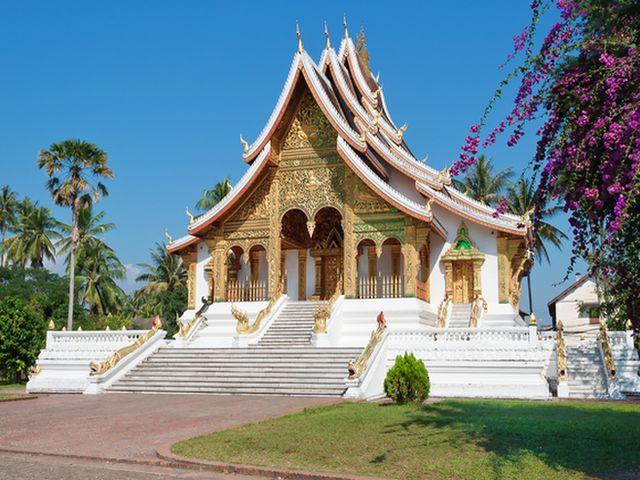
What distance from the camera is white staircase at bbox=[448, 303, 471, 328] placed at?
2002 cm

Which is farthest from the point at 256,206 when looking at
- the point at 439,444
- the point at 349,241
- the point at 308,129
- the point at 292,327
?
the point at 439,444

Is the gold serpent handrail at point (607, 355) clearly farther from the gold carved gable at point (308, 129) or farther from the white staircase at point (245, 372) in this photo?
the gold carved gable at point (308, 129)

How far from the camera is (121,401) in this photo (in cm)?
1402

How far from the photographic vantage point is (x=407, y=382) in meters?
11.6

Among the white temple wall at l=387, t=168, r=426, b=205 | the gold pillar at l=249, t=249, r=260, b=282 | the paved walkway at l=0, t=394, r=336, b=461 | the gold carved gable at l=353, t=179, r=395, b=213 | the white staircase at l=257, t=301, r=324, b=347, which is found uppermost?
the white temple wall at l=387, t=168, r=426, b=205

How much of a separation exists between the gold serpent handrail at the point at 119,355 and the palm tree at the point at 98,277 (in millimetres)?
25657

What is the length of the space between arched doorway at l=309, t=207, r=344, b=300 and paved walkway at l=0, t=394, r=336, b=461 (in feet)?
30.4

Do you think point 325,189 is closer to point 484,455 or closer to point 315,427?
point 315,427

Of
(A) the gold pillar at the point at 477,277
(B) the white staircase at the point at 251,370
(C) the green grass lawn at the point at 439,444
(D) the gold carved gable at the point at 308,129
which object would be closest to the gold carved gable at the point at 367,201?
(D) the gold carved gable at the point at 308,129

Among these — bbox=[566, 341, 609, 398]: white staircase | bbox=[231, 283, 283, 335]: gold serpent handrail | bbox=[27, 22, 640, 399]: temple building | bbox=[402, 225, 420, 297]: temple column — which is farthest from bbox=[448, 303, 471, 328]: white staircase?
bbox=[231, 283, 283, 335]: gold serpent handrail

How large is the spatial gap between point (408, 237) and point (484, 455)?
13.6m

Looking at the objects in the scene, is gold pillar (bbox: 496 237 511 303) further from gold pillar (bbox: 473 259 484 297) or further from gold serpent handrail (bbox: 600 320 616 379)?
gold serpent handrail (bbox: 600 320 616 379)

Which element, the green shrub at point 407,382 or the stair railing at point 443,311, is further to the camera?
the stair railing at point 443,311

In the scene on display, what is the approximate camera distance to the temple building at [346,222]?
2067 centimetres
